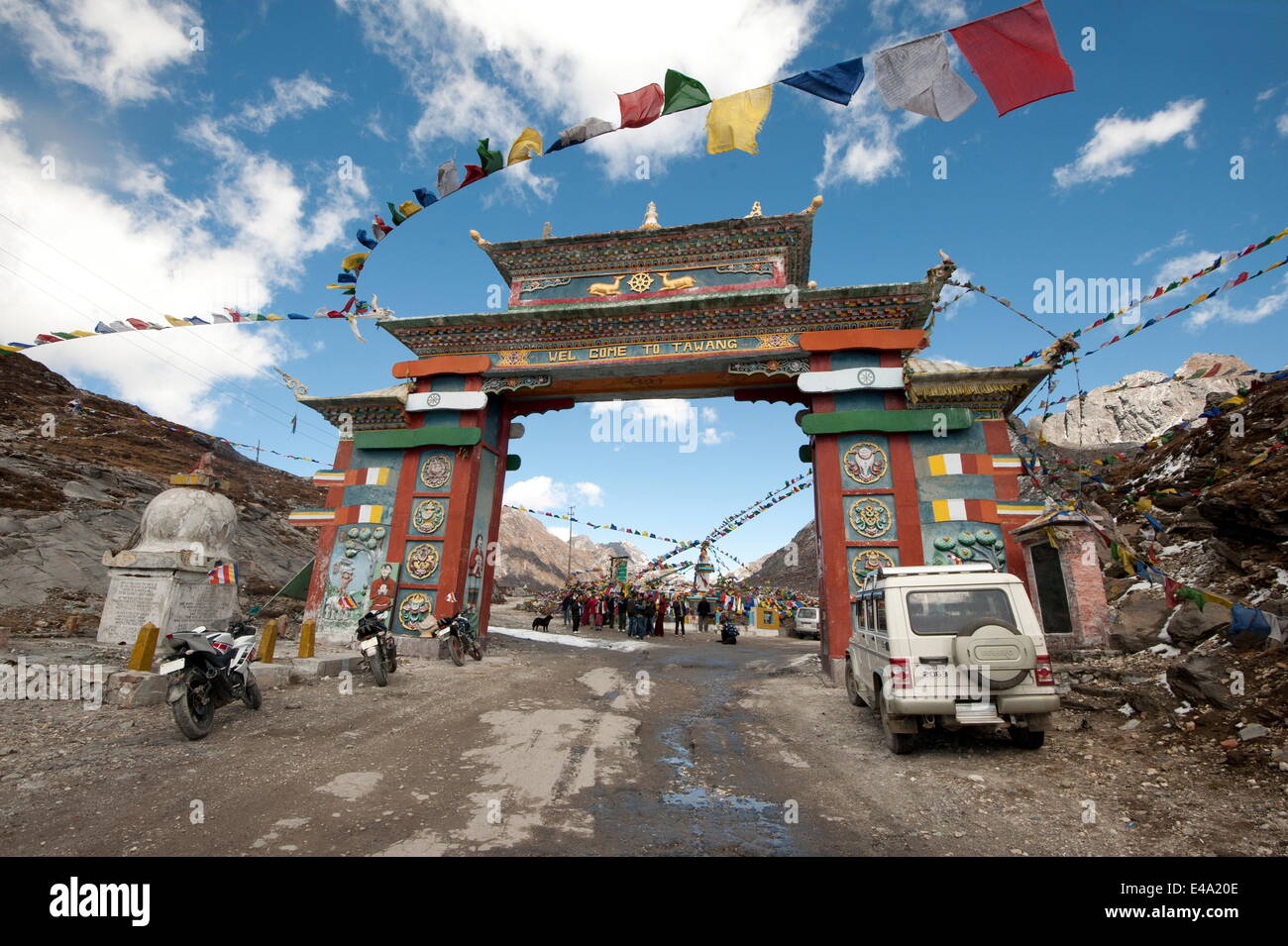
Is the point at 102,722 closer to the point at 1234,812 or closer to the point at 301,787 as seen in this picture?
the point at 301,787

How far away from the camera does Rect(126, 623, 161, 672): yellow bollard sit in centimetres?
741

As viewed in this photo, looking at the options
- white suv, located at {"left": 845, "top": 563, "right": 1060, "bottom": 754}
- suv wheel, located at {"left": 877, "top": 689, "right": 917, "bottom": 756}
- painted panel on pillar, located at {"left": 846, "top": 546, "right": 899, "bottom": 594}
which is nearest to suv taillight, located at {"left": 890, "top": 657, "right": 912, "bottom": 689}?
white suv, located at {"left": 845, "top": 563, "right": 1060, "bottom": 754}

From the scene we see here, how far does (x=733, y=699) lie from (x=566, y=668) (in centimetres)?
412

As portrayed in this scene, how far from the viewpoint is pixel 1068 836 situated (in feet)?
13.1

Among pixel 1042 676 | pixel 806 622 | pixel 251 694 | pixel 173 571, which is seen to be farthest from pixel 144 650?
pixel 806 622

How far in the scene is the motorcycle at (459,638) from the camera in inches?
483

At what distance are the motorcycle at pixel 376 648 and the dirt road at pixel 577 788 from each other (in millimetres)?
1303

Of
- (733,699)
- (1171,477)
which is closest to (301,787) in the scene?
(733,699)

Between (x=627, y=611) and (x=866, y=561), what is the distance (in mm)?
17465

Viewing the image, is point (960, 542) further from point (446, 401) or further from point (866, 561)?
point (446, 401)

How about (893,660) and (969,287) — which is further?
(969,287)

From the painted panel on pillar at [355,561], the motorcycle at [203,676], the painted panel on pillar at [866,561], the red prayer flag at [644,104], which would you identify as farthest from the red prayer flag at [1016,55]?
the painted panel on pillar at [355,561]

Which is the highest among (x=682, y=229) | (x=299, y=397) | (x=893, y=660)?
(x=682, y=229)
